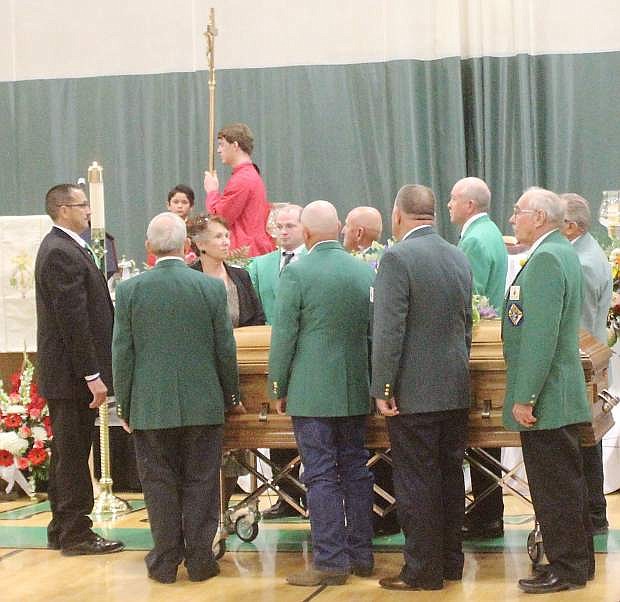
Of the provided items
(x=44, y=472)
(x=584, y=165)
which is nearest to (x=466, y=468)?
(x=44, y=472)

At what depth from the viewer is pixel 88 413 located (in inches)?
248

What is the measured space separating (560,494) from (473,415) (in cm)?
66

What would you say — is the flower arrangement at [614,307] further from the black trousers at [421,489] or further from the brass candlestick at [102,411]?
the brass candlestick at [102,411]

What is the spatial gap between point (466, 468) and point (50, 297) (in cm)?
278

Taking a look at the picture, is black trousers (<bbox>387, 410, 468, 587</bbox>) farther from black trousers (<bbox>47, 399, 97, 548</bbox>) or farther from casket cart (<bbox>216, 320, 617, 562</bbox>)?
black trousers (<bbox>47, 399, 97, 548</bbox>)

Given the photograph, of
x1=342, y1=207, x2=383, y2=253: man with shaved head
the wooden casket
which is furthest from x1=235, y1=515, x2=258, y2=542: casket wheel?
x1=342, y1=207, x2=383, y2=253: man with shaved head

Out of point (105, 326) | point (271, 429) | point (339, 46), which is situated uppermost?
point (339, 46)

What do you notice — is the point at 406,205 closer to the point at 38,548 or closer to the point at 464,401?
the point at 464,401

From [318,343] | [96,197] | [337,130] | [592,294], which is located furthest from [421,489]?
[337,130]

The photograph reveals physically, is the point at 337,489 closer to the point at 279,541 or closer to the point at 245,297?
the point at 279,541

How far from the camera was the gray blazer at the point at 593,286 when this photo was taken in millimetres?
6324

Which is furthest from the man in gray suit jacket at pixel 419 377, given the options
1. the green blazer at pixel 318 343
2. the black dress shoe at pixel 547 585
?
the black dress shoe at pixel 547 585

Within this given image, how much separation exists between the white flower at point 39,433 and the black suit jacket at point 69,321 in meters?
1.84

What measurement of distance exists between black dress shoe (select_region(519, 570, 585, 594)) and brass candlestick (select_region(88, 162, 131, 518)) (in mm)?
2629
